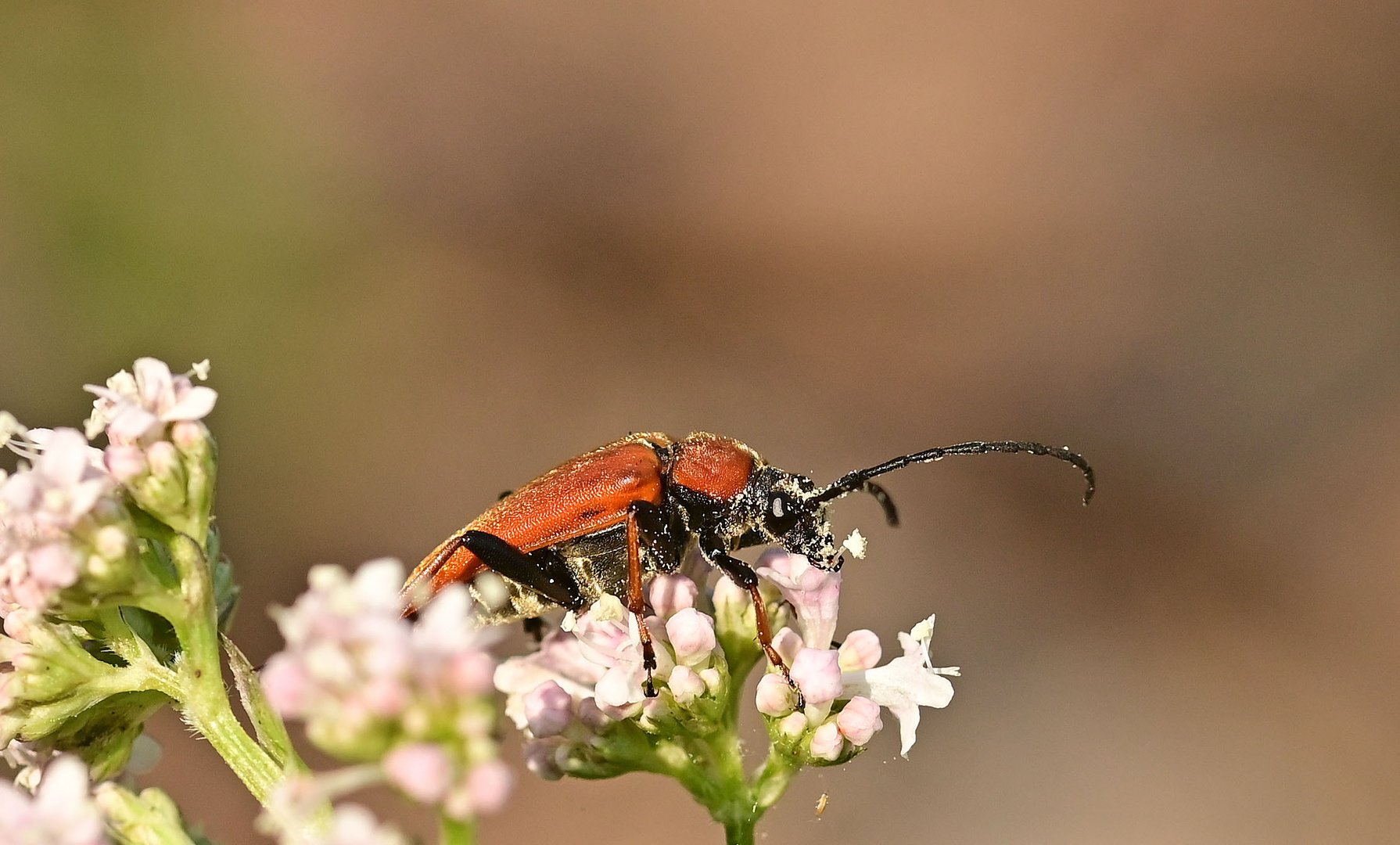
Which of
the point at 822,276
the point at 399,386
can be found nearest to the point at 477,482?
the point at 399,386

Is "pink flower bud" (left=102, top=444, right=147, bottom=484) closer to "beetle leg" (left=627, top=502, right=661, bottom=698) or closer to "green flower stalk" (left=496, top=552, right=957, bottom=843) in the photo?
"green flower stalk" (left=496, top=552, right=957, bottom=843)

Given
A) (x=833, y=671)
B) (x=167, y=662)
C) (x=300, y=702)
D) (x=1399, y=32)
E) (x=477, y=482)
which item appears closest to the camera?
(x=300, y=702)

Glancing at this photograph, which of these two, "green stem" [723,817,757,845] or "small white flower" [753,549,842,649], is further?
"small white flower" [753,549,842,649]

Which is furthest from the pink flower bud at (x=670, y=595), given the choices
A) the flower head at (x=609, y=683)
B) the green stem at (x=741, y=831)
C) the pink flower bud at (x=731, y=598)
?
the green stem at (x=741, y=831)

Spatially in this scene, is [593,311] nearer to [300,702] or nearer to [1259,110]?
[1259,110]

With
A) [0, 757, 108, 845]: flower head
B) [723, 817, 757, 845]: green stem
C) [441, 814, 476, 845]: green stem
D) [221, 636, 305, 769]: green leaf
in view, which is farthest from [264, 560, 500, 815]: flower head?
[723, 817, 757, 845]: green stem

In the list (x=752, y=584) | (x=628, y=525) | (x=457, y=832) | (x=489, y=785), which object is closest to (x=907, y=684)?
(x=752, y=584)
